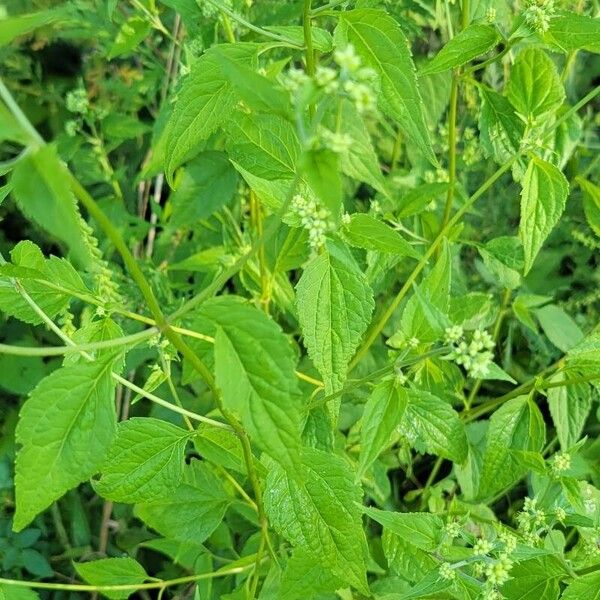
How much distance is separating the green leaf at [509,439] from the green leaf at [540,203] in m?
0.22

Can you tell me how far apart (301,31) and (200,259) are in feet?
1.91

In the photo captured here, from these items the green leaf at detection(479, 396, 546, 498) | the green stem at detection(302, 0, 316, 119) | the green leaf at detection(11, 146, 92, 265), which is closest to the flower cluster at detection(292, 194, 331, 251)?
the green stem at detection(302, 0, 316, 119)

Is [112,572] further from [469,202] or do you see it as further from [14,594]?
[469,202]

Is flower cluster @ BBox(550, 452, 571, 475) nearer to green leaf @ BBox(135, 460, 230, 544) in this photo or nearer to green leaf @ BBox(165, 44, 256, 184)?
green leaf @ BBox(135, 460, 230, 544)

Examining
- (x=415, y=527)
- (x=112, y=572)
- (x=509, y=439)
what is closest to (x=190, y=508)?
(x=112, y=572)

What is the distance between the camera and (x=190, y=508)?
114 cm

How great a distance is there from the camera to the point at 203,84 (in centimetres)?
84

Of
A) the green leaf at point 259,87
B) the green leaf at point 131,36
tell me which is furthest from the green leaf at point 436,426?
the green leaf at point 131,36

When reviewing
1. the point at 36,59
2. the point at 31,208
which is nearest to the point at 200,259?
the point at 31,208

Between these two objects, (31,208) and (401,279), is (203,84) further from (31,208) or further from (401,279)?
(401,279)

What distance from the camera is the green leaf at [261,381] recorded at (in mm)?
599

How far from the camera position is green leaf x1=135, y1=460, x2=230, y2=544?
111 centimetres

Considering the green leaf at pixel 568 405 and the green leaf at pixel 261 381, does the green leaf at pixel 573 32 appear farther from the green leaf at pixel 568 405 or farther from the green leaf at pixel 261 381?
the green leaf at pixel 261 381

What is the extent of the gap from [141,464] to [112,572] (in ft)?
1.00
